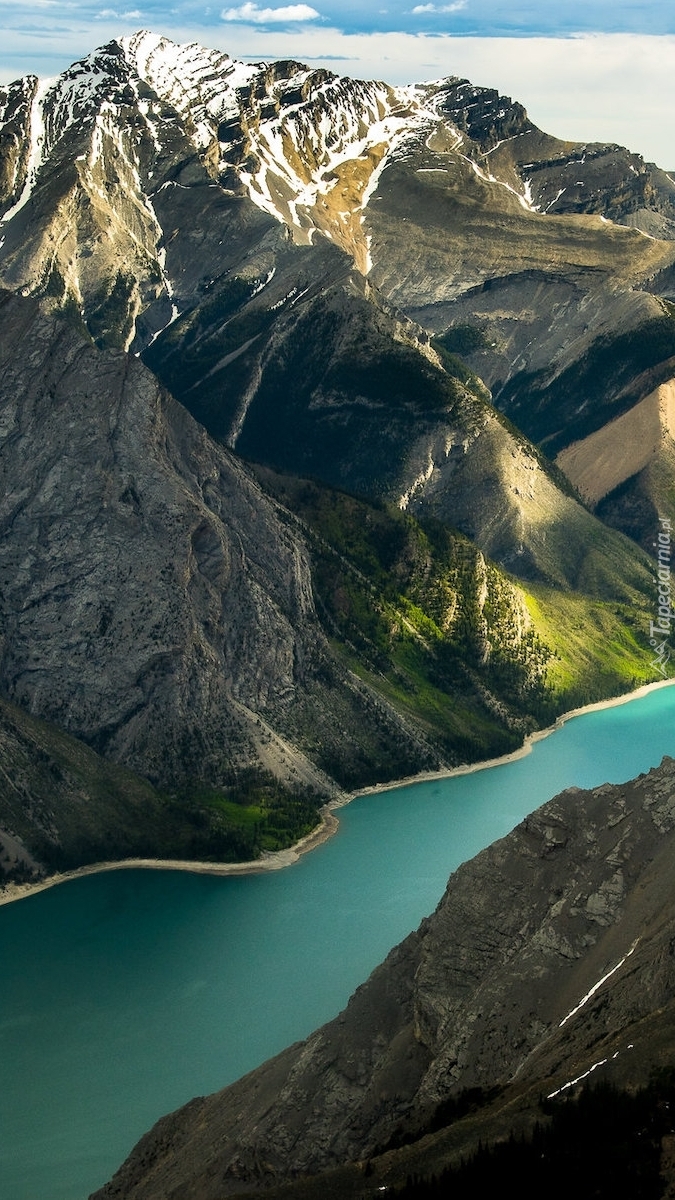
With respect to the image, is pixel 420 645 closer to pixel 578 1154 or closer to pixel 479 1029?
pixel 479 1029

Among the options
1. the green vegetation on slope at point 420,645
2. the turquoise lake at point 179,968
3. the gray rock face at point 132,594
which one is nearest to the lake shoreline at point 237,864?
the turquoise lake at point 179,968

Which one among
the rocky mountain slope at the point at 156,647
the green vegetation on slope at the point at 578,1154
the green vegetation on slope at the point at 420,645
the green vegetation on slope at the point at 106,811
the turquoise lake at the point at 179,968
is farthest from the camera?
the green vegetation on slope at the point at 420,645

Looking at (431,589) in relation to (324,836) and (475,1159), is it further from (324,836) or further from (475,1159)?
(475,1159)

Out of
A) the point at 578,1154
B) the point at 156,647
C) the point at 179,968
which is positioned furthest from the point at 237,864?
the point at 578,1154

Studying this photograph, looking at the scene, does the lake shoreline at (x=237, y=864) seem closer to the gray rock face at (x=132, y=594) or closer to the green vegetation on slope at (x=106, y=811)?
the green vegetation on slope at (x=106, y=811)

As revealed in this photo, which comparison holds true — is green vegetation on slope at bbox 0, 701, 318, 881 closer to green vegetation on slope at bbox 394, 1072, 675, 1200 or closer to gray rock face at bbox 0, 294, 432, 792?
gray rock face at bbox 0, 294, 432, 792

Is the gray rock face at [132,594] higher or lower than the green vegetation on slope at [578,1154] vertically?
higher

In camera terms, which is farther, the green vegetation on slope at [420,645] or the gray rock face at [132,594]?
the green vegetation on slope at [420,645]
